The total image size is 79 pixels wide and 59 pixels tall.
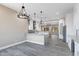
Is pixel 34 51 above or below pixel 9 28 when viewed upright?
below

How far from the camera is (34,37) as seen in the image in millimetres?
7480

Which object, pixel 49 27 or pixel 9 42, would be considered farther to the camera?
pixel 49 27

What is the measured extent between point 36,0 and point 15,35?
4498 millimetres

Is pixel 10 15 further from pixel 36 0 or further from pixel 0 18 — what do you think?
pixel 36 0

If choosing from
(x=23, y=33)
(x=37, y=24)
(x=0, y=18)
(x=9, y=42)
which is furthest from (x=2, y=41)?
(x=37, y=24)

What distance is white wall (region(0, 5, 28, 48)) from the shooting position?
5117 mm

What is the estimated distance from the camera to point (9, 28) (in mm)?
5730

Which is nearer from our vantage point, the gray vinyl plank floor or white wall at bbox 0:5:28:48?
the gray vinyl plank floor

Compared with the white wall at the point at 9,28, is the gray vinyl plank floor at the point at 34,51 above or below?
below

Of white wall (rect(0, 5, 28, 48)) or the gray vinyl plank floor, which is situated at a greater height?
white wall (rect(0, 5, 28, 48))

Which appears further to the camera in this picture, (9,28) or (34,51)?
(9,28)

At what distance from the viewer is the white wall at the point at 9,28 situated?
512 centimetres

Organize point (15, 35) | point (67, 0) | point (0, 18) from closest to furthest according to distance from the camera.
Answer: point (67, 0), point (0, 18), point (15, 35)

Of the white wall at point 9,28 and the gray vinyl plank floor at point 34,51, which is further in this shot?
the white wall at point 9,28
